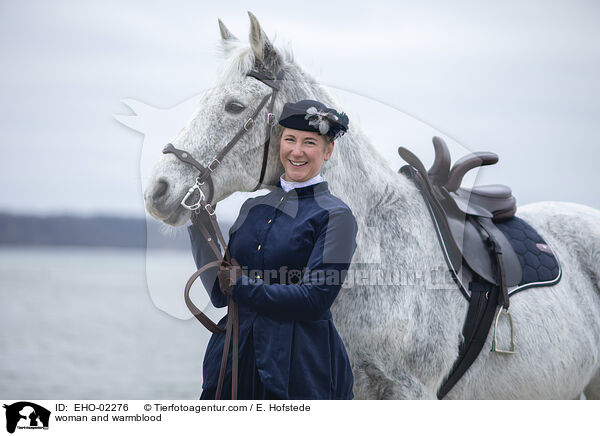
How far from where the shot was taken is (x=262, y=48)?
2.01 metres

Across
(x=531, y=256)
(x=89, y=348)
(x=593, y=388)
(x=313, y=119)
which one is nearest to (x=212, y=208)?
(x=313, y=119)

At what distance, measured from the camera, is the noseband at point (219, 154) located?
187 centimetres

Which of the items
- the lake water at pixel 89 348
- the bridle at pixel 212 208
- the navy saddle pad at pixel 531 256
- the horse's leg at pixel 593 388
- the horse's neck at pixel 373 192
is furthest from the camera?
the lake water at pixel 89 348

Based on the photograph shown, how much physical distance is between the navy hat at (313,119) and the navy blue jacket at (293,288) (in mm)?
178

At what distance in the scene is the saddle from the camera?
2232 millimetres

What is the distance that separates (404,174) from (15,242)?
8.34ft

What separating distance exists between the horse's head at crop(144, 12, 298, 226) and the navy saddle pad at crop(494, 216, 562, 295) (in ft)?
3.84

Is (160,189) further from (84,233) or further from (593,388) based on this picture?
(84,233)

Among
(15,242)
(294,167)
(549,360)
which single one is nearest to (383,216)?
(294,167)

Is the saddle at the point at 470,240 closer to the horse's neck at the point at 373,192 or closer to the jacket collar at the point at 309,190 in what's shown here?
the horse's neck at the point at 373,192

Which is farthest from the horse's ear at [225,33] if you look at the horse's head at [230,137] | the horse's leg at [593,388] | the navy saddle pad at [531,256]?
the horse's leg at [593,388]

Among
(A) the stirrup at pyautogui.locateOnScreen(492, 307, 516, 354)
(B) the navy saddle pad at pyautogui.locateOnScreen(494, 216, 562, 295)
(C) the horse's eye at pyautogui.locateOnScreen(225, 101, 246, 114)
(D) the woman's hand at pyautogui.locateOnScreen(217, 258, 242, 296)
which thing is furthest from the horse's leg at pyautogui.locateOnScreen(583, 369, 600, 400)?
(C) the horse's eye at pyautogui.locateOnScreen(225, 101, 246, 114)
